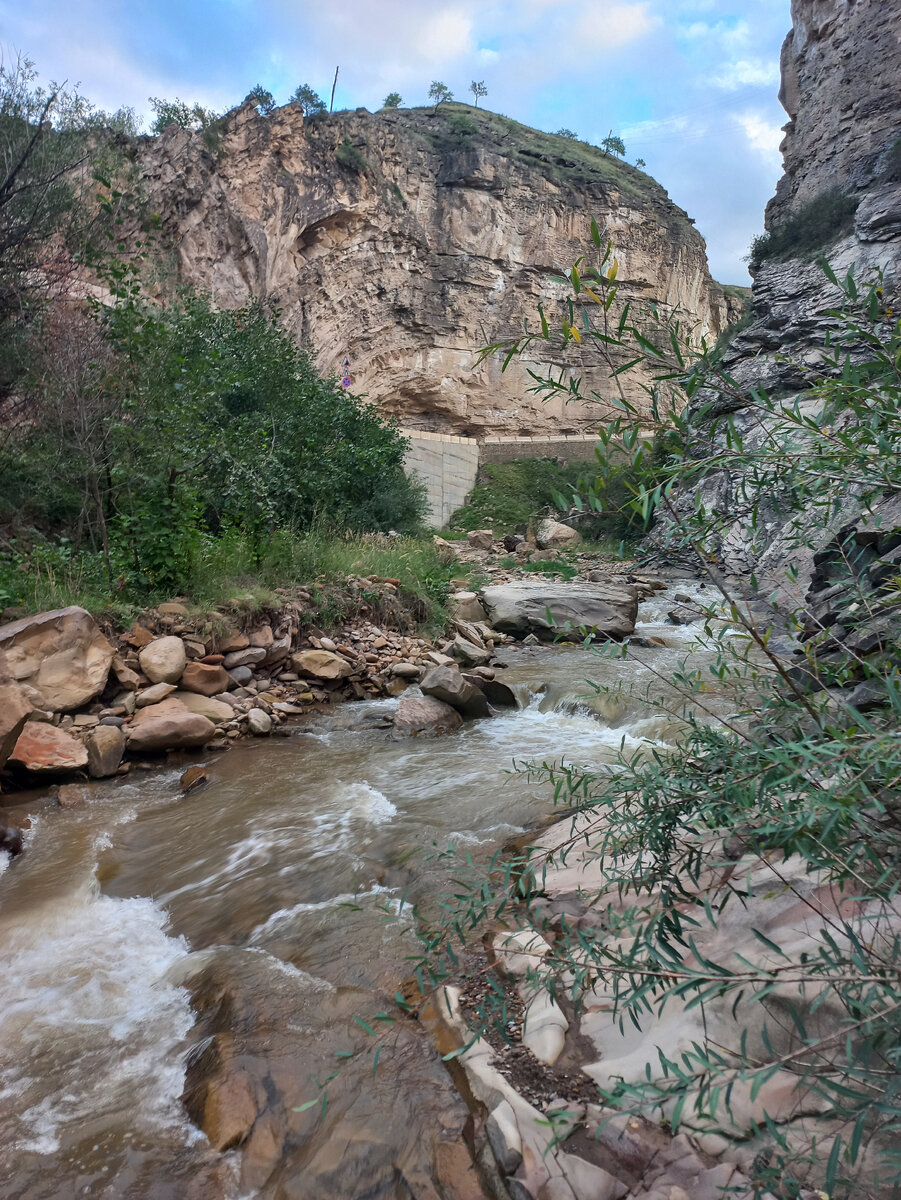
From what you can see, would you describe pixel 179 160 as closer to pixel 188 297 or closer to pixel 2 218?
pixel 188 297

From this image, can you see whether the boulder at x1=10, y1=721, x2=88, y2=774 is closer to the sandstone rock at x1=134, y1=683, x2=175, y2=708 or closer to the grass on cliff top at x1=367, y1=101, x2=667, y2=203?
the sandstone rock at x1=134, y1=683, x2=175, y2=708

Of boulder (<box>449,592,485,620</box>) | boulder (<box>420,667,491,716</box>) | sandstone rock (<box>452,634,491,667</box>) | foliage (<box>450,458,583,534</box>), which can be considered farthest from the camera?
foliage (<box>450,458,583,534</box>)

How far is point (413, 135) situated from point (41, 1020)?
30.1 metres

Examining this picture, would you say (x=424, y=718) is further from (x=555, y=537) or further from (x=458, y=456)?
(x=458, y=456)

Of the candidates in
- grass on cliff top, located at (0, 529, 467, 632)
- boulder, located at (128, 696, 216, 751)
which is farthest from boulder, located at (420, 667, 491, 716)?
boulder, located at (128, 696, 216, 751)

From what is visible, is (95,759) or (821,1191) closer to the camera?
(821,1191)

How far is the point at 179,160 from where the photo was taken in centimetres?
1959

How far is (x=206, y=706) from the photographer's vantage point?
19.0ft

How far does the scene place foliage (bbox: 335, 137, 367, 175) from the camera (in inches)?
913

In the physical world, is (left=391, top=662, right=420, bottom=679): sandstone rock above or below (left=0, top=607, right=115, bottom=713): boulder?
below

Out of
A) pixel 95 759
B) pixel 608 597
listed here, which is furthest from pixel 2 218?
pixel 608 597

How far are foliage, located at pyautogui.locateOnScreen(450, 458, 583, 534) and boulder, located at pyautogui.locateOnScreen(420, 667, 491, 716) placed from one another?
1552cm

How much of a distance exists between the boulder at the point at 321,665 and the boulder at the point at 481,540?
40.9 ft

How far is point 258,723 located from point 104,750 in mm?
1207
